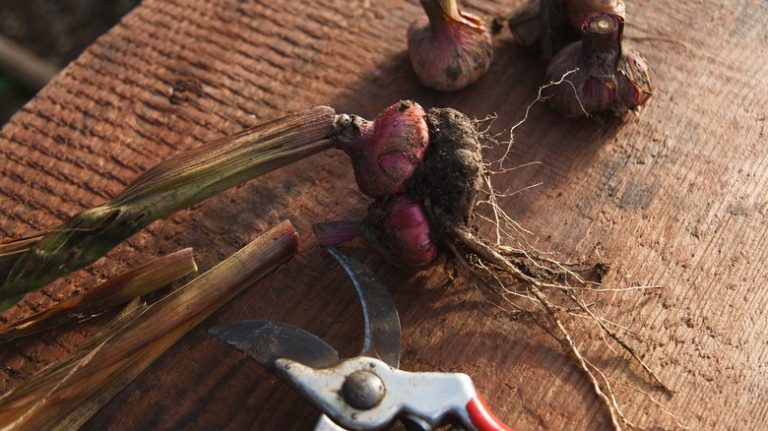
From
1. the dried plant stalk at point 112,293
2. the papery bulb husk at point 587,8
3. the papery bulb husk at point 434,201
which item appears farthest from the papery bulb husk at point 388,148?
the papery bulb husk at point 587,8

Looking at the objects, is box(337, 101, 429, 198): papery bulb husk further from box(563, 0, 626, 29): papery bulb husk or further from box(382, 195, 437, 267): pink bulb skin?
box(563, 0, 626, 29): papery bulb husk

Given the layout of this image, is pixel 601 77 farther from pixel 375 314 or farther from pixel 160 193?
pixel 160 193

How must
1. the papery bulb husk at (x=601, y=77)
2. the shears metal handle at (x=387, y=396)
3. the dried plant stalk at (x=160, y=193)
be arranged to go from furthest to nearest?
1. the papery bulb husk at (x=601, y=77)
2. the dried plant stalk at (x=160, y=193)
3. the shears metal handle at (x=387, y=396)

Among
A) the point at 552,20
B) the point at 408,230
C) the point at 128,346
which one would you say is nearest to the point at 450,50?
the point at 552,20

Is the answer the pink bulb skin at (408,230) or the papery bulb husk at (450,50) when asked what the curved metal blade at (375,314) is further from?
the papery bulb husk at (450,50)

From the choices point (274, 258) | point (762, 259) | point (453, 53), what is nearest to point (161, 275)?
point (274, 258)

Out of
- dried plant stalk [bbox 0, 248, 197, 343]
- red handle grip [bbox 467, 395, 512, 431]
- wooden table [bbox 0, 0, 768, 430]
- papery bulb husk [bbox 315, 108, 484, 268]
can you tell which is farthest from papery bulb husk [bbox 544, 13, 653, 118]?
dried plant stalk [bbox 0, 248, 197, 343]

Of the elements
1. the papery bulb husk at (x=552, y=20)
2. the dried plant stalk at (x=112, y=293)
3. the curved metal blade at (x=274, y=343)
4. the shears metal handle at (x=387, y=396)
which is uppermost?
the papery bulb husk at (x=552, y=20)
